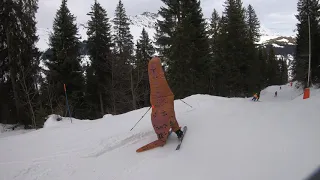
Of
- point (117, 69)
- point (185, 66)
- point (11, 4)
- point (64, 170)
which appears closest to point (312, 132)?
point (64, 170)

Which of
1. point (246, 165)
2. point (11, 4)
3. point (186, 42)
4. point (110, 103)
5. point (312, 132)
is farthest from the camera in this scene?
point (110, 103)

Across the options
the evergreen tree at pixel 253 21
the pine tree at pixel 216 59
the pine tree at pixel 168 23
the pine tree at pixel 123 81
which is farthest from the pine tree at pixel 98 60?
the evergreen tree at pixel 253 21

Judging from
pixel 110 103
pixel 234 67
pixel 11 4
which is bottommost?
pixel 110 103

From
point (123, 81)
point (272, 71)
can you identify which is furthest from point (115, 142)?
point (272, 71)

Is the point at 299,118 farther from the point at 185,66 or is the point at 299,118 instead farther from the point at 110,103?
the point at 110,103

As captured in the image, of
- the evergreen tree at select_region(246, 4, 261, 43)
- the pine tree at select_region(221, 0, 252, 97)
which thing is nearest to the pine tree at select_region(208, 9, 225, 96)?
the pine tree at select_region(221, 0, 252, 97)

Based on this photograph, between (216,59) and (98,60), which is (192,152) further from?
(216,59)

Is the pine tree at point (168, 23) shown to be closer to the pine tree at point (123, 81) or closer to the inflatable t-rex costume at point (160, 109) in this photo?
the pine tree at point (123, 81)

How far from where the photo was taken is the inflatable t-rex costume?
20.0 ft

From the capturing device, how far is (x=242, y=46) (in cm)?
2458

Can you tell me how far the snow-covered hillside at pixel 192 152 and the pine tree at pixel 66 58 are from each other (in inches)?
537

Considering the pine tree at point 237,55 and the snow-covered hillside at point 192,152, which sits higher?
the pine tree at point 237,55

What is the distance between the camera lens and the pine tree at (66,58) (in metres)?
20.4

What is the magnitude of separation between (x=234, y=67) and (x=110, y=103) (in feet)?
48.6
